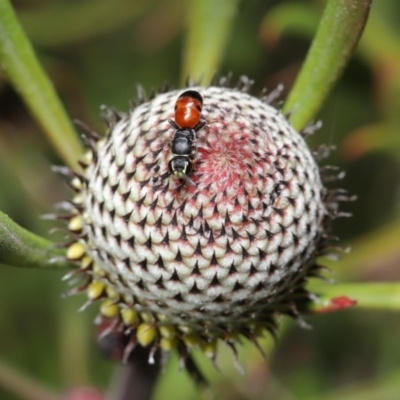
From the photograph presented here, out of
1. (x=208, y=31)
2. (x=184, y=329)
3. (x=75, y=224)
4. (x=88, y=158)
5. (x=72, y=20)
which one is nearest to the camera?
(x=184, y=329)

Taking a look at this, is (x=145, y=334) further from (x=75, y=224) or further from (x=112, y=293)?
(x=75, y=224)

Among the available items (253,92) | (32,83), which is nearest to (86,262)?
(32,83)

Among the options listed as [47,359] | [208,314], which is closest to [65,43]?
[47,359]

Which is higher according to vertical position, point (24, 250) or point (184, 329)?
point (24, 250)

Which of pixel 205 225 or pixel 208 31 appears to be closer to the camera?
pixel 205 225

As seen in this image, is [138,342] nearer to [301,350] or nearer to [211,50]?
[211,50]

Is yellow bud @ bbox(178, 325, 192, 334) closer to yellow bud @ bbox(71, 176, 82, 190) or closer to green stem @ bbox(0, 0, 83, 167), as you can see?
yellow bud @ bbox(71, 176, 82, 190)
